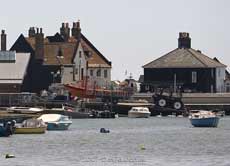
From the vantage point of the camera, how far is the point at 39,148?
102 metres

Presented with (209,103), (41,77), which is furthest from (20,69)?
(209,103)

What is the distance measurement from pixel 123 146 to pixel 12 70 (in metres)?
88.6

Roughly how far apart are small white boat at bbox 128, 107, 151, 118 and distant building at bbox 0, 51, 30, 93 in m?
22.1

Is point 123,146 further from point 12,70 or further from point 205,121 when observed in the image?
point 12,70

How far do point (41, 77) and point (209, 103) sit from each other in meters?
26.9

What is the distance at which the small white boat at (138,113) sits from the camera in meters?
172

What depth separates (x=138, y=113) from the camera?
17150 centimetres

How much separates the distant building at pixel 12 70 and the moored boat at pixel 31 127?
212ft

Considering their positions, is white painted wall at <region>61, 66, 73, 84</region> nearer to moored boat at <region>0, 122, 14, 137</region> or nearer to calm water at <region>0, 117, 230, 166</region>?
calm water at <region>0, 117, 230, 166</region>

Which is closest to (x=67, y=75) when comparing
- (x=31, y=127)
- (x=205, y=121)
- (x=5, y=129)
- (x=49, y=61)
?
(x=49, y=61)

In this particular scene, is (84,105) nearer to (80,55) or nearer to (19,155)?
(80,55)

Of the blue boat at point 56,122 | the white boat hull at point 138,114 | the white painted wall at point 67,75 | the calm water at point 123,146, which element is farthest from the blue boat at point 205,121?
the white painted wall at point 67,75

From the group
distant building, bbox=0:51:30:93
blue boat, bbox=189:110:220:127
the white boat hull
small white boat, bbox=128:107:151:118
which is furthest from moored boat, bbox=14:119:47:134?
distant building, bbox=0:51:30:93

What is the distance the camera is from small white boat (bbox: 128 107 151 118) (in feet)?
563
